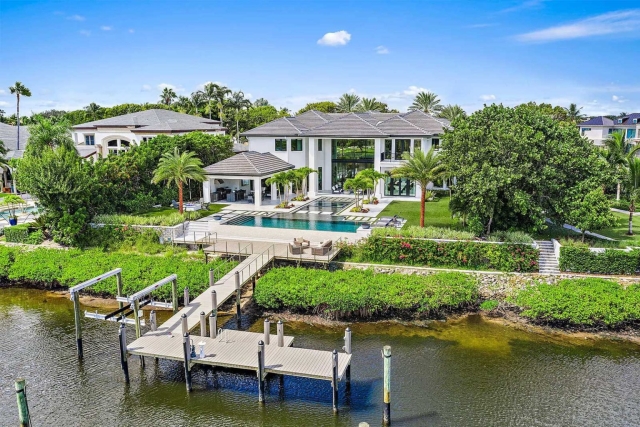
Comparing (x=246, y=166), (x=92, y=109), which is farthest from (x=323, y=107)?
(x=246, y=166)

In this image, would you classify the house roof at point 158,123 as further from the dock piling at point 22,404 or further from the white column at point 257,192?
the dock piling at point 22,404

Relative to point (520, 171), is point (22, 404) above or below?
below

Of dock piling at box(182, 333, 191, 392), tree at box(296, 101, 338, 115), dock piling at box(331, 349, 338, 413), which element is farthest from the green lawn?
tree at box(296, 101, 338, 115)

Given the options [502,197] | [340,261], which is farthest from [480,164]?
[340,261]

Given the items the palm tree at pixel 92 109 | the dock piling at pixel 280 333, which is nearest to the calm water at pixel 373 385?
the dock piling at pixel 280 333

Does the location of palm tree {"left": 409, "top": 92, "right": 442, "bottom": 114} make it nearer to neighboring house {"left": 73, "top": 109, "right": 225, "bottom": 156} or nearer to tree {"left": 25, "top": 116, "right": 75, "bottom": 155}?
neighboring house {"left": 73, "top": 109, "right": 225, "bottom": 156}

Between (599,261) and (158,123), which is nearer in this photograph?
(599,261)

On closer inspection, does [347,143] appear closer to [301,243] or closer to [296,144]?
[296,144]
